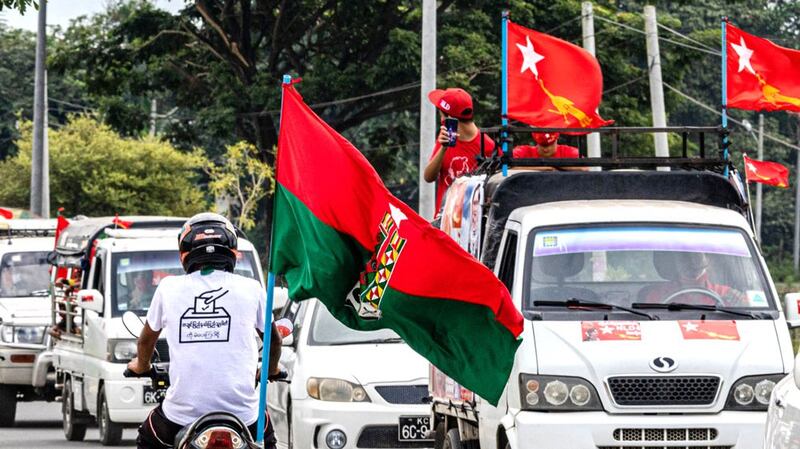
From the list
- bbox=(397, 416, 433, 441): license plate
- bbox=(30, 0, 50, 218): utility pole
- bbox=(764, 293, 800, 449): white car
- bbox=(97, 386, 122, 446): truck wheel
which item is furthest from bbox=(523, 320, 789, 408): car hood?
bbox=(30, 0, 50, 218): utility pole

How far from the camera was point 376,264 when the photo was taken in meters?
7.73

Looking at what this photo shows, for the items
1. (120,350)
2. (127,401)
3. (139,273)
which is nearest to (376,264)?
(127,401)

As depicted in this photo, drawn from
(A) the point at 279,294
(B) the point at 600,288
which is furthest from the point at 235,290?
(A) the point at 279,294

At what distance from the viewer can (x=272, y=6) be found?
40406 millimetres

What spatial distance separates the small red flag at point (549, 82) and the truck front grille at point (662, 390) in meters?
4.37

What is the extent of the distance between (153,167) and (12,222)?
27.4m

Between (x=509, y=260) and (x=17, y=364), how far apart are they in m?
11.3

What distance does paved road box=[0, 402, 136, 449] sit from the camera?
16656 millimetres

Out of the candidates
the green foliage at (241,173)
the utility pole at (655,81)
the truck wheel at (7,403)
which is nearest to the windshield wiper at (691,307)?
the truck wheel at (7,403)

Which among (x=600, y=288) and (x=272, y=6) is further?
(x=272, y=6)

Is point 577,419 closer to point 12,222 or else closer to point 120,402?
point 120,402

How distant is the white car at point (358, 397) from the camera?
39.9 feet

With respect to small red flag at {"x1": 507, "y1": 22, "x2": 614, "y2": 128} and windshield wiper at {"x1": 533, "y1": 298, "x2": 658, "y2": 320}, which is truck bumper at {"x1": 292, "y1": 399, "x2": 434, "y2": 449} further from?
windshield wiper at {"x1": 533, "y1": 298, "x2": 658, "y2": 320}

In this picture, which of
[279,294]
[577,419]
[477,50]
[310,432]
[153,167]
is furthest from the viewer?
[153,167]
